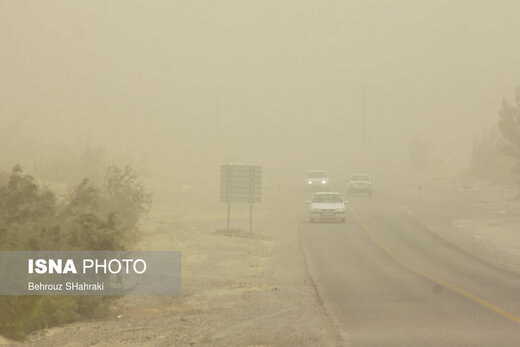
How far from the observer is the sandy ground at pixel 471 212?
101 ft

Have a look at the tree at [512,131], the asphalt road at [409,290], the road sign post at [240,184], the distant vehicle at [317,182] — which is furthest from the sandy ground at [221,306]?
the tree at [512,131]

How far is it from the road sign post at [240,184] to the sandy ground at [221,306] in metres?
2.30

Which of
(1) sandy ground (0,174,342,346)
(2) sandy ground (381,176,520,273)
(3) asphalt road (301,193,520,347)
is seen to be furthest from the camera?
(2) sandy ground (381,176,520,273)

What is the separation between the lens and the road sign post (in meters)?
35.3

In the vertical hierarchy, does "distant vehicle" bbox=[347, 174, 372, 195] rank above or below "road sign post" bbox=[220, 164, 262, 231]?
below

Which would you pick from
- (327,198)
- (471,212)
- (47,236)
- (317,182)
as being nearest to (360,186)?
(317,182)

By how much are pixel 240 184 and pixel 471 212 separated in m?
20.2

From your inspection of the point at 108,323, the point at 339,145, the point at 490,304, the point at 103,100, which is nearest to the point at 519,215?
the point at 490,304

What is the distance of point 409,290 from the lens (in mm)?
18953

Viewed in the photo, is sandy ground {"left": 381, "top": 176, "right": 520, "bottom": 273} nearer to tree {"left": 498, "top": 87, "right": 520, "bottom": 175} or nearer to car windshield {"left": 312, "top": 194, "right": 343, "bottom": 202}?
tree {"left": 498, "top": 87, "right": 520, "bottom": 175}

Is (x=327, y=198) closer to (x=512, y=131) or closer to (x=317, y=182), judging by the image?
(x=317, y=182)

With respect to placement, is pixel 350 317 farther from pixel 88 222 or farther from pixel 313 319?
pixel 88 222

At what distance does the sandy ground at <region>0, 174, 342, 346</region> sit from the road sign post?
2303 mm

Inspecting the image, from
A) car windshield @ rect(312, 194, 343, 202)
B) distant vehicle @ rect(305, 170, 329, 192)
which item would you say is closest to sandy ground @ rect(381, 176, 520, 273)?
car windshield @ rect(312, 194, 343, 202)
